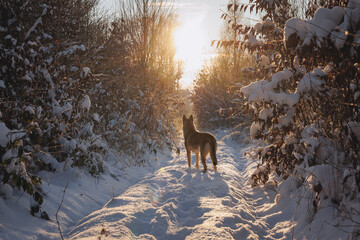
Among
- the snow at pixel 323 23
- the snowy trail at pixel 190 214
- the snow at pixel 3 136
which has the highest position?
the snow at pixel 323 23

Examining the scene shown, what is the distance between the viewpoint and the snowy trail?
290 centimetres

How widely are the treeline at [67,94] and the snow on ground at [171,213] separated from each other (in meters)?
0.31

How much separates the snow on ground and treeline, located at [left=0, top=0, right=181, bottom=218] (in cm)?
31

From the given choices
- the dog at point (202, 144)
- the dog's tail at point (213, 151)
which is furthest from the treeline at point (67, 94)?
the dog's tail at point (213, 151)

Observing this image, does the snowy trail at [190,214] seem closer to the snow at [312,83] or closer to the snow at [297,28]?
the snow at [312,83]

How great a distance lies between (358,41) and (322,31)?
27cm

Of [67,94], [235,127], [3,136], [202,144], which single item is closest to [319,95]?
[235,127]

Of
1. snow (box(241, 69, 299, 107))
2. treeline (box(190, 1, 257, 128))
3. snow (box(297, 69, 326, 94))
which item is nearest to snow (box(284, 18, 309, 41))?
snow (box(297, 69, 326, 94))

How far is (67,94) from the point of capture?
192 inches

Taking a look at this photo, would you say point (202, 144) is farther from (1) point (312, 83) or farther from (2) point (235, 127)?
(1) point (312, 83)

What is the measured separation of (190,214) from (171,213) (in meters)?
0.26

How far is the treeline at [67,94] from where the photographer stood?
3201 millimetres

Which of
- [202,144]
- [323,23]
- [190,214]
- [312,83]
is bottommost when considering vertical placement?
[190,214]

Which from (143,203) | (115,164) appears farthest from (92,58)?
(143,203)
